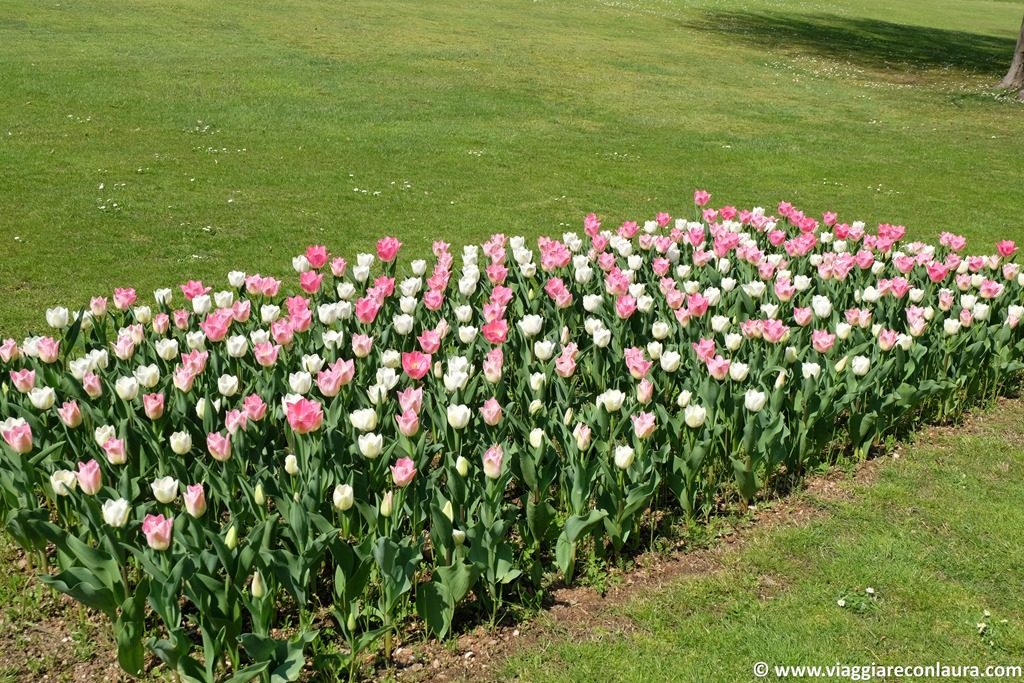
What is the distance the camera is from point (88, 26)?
2570 cm

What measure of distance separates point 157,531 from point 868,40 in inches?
1432

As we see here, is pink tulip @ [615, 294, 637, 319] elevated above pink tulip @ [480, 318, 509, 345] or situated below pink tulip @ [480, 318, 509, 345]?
above

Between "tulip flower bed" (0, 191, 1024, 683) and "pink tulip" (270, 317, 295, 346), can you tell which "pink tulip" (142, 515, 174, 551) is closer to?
"tulip flower bed" (0, 191, 1024, 683)

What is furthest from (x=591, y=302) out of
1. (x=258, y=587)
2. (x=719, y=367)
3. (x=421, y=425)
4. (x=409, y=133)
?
(x=409, y=133)

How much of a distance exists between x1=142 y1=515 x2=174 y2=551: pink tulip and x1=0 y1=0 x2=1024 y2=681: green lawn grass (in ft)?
2.89

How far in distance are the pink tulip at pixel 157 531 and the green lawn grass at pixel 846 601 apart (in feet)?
4.90

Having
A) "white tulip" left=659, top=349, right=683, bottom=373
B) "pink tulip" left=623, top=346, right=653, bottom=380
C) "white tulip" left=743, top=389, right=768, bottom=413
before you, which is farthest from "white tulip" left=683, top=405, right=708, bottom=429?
"white tulip" left=659, top=349, right=683, bottom=373

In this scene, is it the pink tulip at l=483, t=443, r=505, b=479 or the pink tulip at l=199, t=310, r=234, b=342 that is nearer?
the pink tulip at l=483, t=443, r=505, b=479

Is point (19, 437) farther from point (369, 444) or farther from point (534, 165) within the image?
point (534, 165)

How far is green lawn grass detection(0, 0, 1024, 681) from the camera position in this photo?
15.4ft

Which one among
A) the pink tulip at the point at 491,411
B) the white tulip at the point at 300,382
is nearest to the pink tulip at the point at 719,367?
the pink tulip at the point at 491,411

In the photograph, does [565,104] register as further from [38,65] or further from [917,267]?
[917,267]

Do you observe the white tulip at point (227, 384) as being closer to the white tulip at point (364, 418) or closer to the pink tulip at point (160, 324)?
the white tulip at point (364, 418)

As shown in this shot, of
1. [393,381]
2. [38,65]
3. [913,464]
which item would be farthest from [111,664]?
[38,65]
